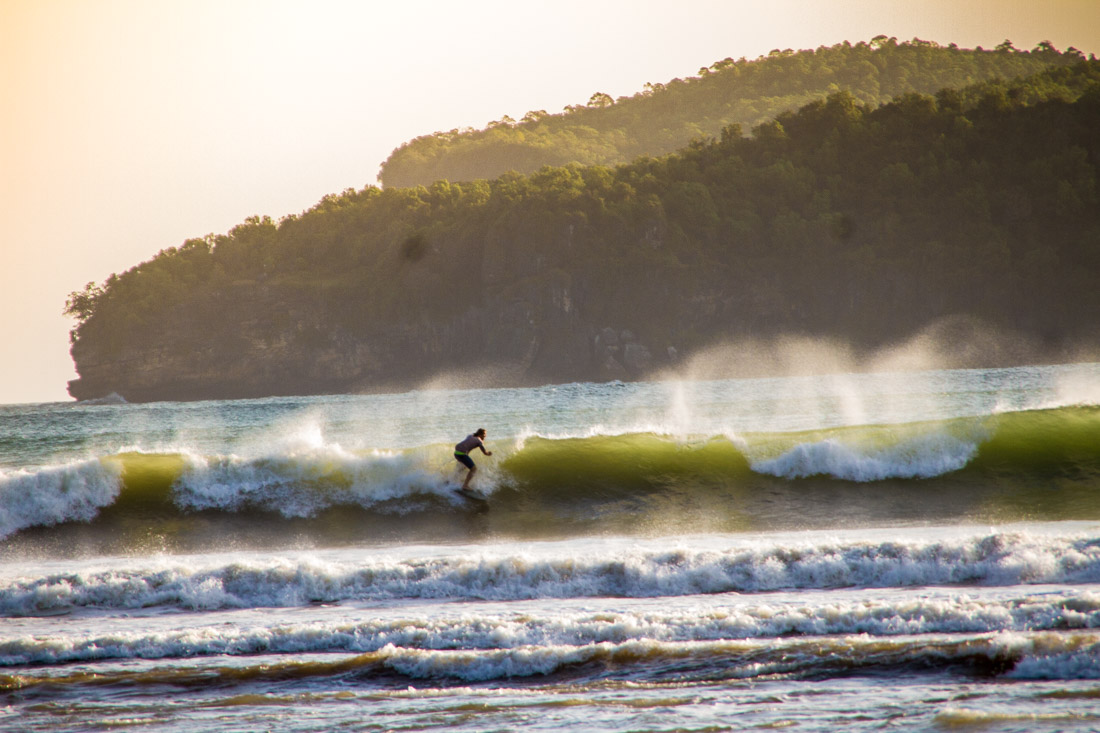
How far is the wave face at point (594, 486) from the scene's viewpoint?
13.6 meters

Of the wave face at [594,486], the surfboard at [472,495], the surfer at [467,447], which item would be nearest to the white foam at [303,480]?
the wave face at [594,486]

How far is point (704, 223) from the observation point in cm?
9756

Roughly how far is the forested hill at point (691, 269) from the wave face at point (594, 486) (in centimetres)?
7333

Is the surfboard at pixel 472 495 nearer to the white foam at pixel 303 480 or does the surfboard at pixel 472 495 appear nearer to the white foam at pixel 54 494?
the white foam at pixel 303 480

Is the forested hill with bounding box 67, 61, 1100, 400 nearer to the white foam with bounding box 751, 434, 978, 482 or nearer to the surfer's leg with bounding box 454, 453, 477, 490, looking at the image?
the white foam with bounding box 751, 434, 978, 482

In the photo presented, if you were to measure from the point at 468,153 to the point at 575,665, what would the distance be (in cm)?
15858

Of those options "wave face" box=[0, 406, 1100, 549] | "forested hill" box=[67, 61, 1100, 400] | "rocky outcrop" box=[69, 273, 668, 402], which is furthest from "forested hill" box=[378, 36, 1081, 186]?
"wave face" box=[0, 406, 1100, 549]

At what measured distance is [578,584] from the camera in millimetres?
9586

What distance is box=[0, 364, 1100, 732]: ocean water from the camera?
654cm

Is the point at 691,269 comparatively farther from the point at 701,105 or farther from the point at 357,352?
the point at 701,105

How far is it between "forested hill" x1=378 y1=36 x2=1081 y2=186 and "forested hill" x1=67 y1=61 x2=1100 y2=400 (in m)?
51.0

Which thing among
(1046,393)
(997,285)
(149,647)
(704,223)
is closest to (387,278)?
(704,223)

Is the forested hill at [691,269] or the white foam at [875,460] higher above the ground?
the forested hill at [691,269]

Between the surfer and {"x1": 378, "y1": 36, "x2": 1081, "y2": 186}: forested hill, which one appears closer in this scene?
the surfer
